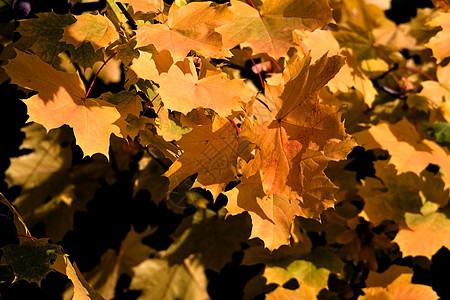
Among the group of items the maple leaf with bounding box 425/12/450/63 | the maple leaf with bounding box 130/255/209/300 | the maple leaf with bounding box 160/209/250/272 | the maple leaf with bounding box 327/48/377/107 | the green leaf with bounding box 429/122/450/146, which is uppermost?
the maple leaf with bounding box 425/12/450/63

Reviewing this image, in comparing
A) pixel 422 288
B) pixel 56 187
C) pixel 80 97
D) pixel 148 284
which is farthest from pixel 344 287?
pixel 80 97

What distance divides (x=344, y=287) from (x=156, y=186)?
0.74m

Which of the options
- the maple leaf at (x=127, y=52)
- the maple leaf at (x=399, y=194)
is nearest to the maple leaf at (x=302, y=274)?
the maple leaf at (x=399, y=194)

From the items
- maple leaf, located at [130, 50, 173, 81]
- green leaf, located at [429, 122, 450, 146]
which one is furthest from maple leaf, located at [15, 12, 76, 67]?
green leaf, located at [429, 122, 450, 146]

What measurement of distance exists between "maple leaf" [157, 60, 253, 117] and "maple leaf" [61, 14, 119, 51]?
152 mm

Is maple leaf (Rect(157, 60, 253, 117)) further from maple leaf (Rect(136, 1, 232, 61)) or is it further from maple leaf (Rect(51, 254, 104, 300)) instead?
maple leaf (Rect(51, 254, 104, 300))

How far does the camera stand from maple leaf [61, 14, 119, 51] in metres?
0.96

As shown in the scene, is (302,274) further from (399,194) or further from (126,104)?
(126,104)

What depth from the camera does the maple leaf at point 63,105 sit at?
3.19ft

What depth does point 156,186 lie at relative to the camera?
158 centimetres

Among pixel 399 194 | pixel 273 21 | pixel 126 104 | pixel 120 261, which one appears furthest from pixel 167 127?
pixel 399 194

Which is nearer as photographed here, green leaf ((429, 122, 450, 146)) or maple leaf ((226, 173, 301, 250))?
maple leaf ((226, 173, 301, 250))

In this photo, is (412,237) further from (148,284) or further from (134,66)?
(134,66)

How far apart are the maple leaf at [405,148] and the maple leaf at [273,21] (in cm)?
50
